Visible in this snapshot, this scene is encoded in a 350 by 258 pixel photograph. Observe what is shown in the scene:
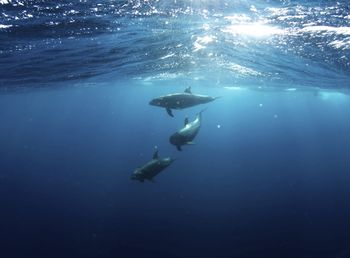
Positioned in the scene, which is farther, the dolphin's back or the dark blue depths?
the dark blue depths

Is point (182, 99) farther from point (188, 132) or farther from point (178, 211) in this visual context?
point (178, 211)

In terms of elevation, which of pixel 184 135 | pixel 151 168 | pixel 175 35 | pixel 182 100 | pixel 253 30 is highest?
pixel 253 30

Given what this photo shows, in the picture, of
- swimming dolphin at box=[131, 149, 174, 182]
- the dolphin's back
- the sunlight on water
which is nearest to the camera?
swimming dolphin at box=[131, 149, 174, 182]

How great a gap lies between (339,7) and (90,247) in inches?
703

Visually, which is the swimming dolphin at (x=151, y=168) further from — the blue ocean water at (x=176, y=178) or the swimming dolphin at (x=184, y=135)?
the blue ocean water at (x=176, y=178)

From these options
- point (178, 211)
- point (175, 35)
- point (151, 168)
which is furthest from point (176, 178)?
point (151, 168)

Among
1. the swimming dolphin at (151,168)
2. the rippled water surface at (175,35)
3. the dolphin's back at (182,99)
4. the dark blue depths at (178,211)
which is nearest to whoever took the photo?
A: the swimming dolphin at (151,168)

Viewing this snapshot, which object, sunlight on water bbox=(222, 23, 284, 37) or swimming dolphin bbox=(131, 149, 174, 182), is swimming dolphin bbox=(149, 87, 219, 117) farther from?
sunlight on water bbox=(222, 23, 284, 37)

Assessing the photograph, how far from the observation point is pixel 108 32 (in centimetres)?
1510

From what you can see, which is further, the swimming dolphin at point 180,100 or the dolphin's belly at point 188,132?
the swimming dolphin at point 180,100

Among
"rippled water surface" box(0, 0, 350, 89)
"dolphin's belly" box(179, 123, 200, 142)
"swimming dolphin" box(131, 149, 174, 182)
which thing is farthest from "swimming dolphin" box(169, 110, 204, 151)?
"rippled water surface" box(0, 0, 350, 89)

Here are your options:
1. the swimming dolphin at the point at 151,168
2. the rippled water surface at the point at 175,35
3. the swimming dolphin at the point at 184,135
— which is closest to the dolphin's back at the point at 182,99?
the swimming dolphin at the point at 184,135

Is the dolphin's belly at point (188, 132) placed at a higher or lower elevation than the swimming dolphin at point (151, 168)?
higher

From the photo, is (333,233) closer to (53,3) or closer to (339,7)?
(339,7)
